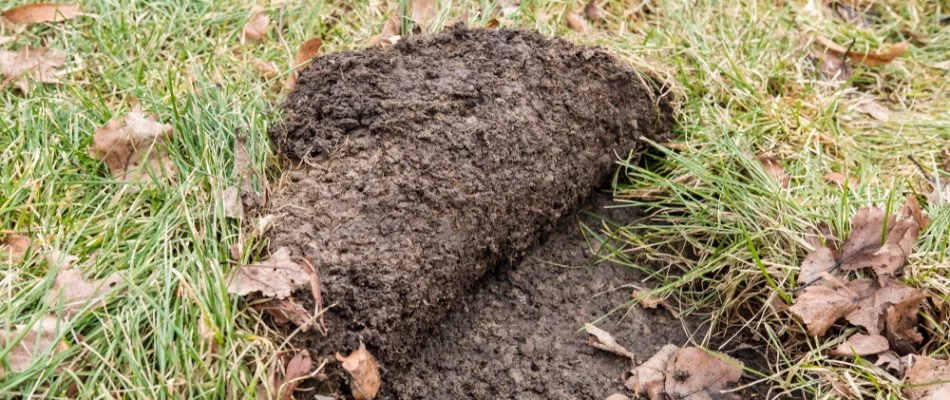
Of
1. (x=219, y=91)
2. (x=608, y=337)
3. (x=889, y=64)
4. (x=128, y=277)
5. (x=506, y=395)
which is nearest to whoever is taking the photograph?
(x=128, y=277)

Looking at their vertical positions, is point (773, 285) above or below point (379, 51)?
below

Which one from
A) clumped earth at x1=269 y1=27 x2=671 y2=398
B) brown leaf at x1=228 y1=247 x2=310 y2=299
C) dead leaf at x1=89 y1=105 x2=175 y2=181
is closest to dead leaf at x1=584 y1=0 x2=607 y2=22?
clumped earth at x1=269 y1=27 x2=671 y2=398

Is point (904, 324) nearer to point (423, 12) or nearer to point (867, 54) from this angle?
point (867, 54)

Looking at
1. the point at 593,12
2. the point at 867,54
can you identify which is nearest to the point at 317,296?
the point at 593,12

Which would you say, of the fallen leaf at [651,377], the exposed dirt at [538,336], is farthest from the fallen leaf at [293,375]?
the fallen leaf at [651,377]

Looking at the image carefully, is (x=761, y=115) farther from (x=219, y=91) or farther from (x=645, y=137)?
(x=219, y=91)

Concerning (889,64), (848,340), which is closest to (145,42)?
(848,340)

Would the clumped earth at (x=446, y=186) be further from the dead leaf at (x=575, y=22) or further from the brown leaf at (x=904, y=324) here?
the brown leaf at (x=904, y=324)
